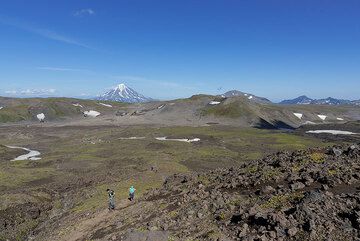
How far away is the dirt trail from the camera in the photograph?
37.5m

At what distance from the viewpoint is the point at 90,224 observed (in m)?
40.3

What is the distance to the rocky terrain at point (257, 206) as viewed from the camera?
26078 mm

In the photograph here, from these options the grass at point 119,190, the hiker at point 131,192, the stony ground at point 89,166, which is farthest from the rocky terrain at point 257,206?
the grass at point 119,190

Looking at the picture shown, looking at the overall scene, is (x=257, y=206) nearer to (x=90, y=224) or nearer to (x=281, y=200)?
(x=281, y=200)

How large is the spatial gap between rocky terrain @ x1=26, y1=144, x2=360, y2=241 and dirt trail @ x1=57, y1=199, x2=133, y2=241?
0.14 metres

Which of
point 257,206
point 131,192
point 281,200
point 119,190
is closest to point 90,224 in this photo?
point 131,192

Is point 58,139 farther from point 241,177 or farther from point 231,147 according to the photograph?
point 241,177

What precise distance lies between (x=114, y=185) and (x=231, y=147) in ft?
249

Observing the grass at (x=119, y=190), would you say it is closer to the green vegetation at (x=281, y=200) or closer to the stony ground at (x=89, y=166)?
the stony ground at (x=89, y=166)

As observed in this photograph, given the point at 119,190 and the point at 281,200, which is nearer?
the point at 281,200

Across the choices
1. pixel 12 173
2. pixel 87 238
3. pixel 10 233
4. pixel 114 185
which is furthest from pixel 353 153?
pixel 12 173

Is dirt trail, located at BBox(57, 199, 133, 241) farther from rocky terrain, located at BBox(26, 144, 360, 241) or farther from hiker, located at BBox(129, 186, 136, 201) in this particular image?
hiker, located at BBox(129, 186, 136, 201)

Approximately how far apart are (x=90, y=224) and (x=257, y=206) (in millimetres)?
18792

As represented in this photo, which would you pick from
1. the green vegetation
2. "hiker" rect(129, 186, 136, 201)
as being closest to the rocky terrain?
the green vegetation
